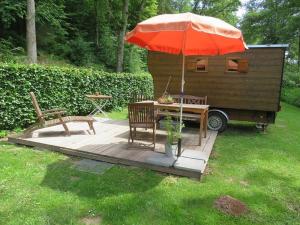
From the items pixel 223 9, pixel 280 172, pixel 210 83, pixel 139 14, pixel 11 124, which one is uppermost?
pixel 223 9

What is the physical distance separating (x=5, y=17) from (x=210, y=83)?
33.8 feet

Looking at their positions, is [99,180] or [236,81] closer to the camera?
[99,180]

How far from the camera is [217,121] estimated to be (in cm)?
861

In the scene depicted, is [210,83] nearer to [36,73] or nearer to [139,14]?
[36,73]

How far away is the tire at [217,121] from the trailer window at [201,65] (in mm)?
1440

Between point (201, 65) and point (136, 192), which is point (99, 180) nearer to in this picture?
point (136, 192)

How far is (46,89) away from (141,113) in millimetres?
3347

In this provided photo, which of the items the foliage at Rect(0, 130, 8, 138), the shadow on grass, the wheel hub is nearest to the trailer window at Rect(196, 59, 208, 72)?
the wheel hub

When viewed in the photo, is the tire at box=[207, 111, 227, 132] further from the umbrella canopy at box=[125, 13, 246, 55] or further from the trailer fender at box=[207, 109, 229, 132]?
the umbrella canopy at box=[125, 13, 246, 55]

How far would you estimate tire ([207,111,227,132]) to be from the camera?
335 inches

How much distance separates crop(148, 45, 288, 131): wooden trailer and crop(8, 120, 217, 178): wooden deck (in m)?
1.65

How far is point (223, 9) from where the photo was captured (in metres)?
28.2

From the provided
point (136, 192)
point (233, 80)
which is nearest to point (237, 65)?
point (233, 80)

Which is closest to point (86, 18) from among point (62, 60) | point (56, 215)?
point (62, 60)
